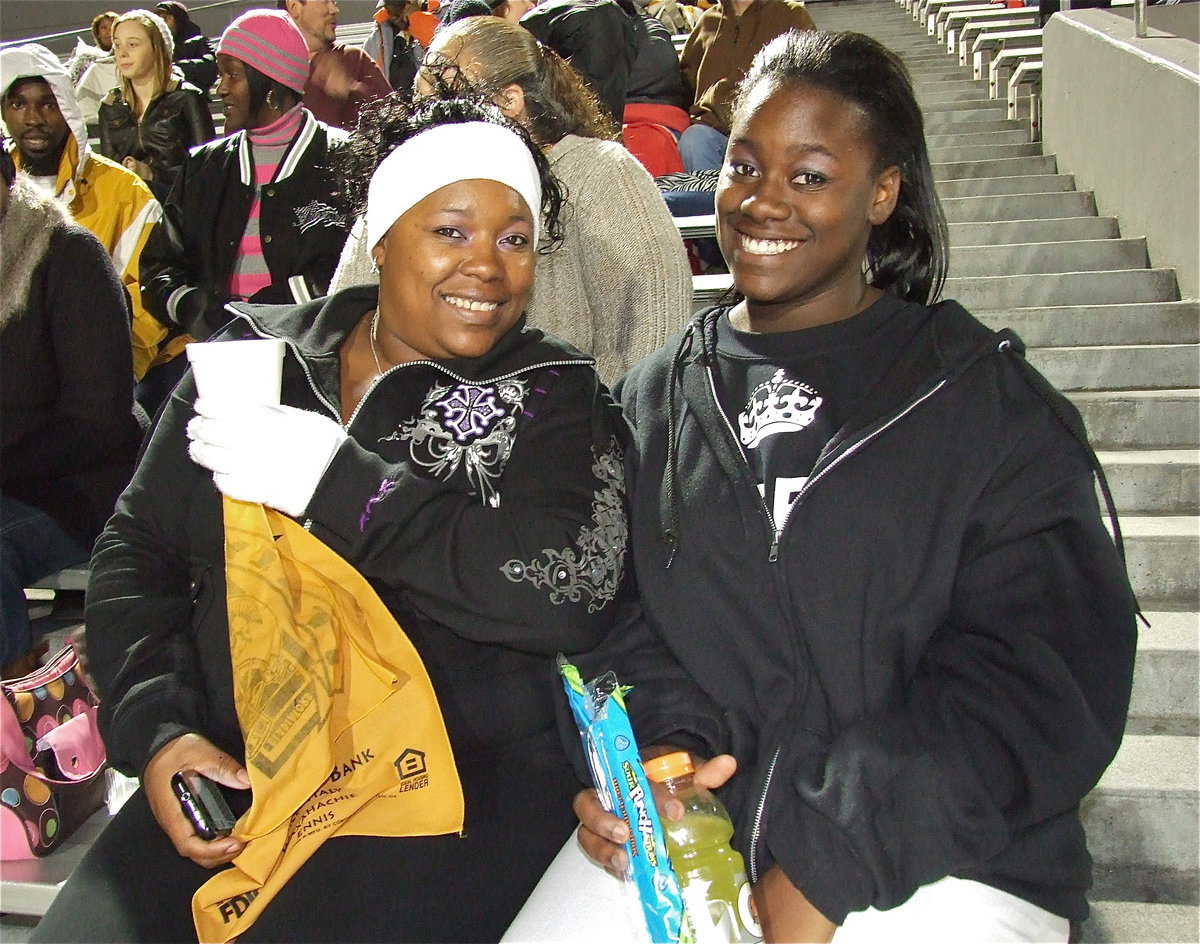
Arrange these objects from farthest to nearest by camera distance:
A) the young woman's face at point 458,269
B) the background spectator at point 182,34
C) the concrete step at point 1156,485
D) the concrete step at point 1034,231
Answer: the background spectator at point 182,34 < the concrete step at point 1034,231 < the concrete step at point 1156,485 < the young woman's face at point 458,269

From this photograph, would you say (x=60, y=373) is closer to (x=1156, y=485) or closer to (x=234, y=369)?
(x=234, y=369)

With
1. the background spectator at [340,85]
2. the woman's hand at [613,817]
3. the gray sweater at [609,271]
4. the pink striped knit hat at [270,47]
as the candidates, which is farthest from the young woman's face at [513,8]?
the woman's hand at [613,817]

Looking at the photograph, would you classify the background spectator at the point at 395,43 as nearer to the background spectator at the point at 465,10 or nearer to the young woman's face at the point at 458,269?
the background spectator at the point at 465,10

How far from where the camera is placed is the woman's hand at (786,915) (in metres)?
1.56

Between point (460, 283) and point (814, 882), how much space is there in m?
1.12

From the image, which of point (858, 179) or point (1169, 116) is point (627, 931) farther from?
point (1169, 116)

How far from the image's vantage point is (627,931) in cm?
164

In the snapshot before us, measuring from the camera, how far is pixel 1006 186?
654cm

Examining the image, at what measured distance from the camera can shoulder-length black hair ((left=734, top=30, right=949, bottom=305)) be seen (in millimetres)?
1867

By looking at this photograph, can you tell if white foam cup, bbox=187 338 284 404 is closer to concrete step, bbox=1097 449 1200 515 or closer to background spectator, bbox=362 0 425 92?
concrete step, bbox=1097 449 1200 515

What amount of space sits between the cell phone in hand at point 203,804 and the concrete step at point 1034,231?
4917 mm

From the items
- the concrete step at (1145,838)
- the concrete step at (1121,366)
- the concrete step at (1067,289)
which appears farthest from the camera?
the concrete step at (1067,289)

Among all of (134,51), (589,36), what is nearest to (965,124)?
(589,36)

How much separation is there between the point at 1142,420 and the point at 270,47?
11.3ft
